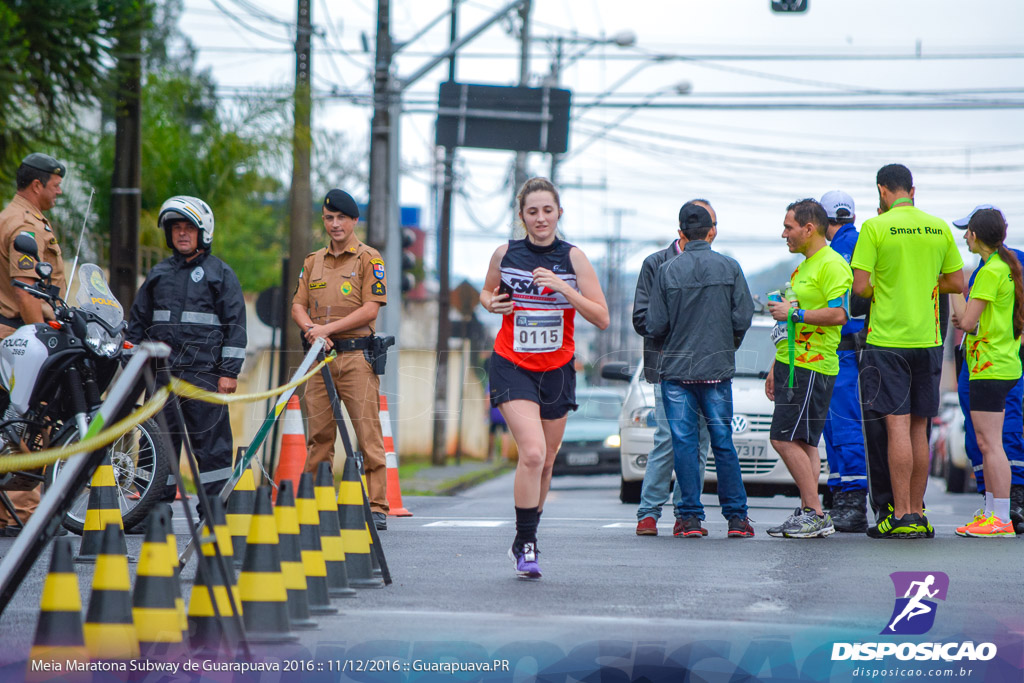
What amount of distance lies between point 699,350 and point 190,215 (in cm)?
312

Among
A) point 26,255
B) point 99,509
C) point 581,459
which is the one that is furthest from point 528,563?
point 581,459

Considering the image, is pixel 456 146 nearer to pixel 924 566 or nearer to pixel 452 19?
pixel 452 19

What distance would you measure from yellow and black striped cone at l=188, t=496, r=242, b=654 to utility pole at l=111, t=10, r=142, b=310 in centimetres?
925

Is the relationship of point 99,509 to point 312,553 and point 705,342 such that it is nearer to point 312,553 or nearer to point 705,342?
point 312,553

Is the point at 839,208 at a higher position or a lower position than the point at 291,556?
higher

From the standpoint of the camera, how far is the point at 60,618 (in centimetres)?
403

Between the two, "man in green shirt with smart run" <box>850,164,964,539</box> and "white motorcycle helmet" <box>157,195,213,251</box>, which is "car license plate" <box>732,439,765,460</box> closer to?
"man in green shirt with smart run" <box>850,164,964,539</box>

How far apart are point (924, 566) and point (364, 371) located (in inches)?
150

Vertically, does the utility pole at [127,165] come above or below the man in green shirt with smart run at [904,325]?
above

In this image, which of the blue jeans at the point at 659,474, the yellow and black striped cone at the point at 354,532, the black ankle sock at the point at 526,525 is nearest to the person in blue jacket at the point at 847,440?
the blue jeans at the point at 659,474

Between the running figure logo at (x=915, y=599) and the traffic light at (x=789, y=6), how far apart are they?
38.4ft

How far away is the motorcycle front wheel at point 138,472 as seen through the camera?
773cm

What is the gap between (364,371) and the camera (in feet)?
29.3

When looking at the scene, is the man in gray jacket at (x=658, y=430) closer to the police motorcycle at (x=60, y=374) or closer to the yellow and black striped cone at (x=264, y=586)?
the police motorcycle at (x=60, y=374)
